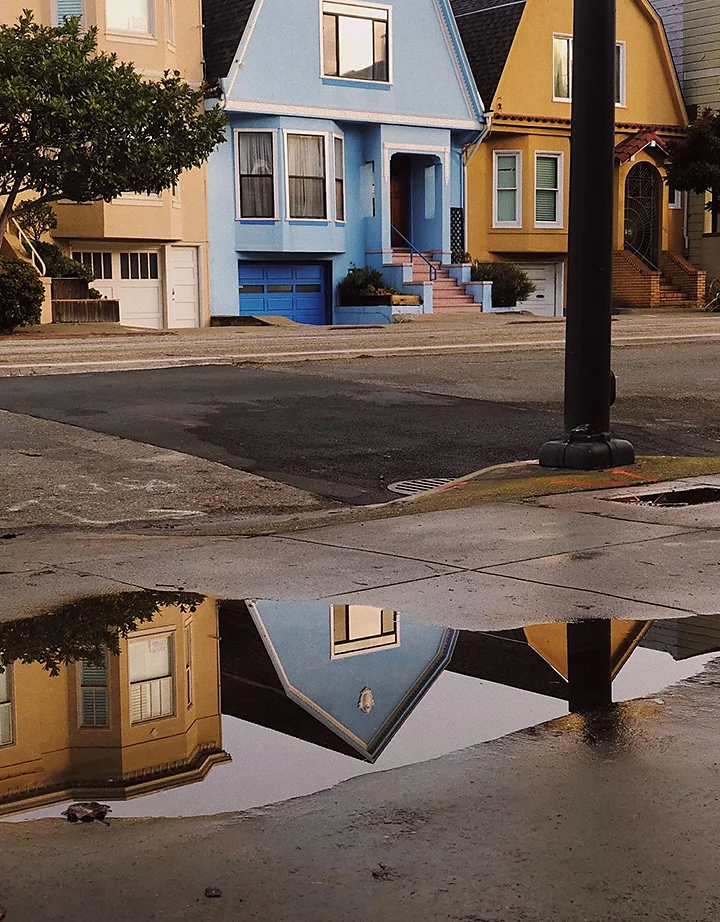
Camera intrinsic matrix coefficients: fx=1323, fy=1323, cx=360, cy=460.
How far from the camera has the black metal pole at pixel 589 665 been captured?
169 inches

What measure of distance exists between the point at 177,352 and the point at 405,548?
1454cm

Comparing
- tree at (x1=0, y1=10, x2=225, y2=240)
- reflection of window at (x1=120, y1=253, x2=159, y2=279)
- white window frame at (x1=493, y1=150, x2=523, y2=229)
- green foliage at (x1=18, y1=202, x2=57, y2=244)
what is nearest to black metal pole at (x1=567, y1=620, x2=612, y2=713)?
tree at (x1=0, y1=10, x2=225, y2=240)

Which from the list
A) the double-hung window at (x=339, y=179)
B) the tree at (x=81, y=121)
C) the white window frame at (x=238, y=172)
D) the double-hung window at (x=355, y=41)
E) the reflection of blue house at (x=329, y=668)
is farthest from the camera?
the double-hung window at (x=339, y=179)

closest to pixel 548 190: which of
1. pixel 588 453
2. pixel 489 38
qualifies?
pixel 489 38

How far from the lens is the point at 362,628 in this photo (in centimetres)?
515

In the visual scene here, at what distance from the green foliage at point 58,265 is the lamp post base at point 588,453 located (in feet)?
70.6

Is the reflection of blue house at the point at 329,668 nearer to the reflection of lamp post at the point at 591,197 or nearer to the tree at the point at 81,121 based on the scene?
the reflection of lamp post at the point at 591,197

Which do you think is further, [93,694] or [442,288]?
[442,288]

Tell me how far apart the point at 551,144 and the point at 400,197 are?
4.76 m

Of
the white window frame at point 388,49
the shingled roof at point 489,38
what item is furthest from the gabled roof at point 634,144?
the white window frame at point 388,49

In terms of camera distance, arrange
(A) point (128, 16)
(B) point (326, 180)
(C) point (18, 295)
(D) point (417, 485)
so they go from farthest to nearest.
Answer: (B) point (326, 180)
(A) point (128, 16)
(C) point (18, 295)
(D) point (417, 485)

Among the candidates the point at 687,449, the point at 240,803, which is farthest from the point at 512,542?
the point at 687,449

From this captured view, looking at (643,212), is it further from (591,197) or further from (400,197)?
(591,197)

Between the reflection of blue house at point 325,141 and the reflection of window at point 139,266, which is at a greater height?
the reflection of blue house at point 325,141
